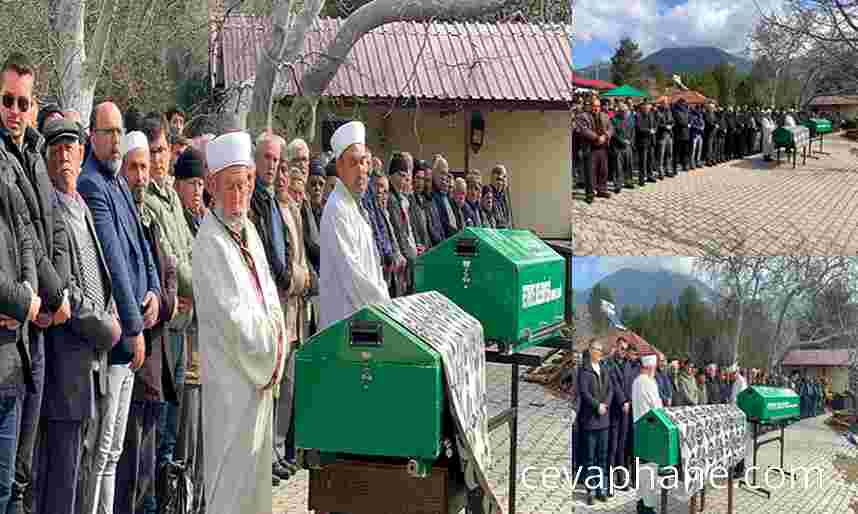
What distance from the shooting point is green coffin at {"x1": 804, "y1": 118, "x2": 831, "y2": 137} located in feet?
10.4

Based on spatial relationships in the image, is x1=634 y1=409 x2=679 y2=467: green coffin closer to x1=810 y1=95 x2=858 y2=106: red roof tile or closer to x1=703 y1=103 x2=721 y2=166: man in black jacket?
x1=703 y1=103 x2=721 y2=166: man in black jacket

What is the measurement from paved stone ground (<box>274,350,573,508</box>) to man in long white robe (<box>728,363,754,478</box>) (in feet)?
1.83

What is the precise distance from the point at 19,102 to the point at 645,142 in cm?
207

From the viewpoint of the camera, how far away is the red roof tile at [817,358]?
11.8ft

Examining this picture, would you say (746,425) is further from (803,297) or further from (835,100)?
(835,100)

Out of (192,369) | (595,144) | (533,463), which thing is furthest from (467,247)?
(595,144)

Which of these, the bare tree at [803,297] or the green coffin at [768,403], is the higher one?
the bare tree at [803,297]

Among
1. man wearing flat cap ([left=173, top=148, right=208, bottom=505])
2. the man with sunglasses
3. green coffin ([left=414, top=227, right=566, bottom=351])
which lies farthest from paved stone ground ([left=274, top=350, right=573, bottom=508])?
the man with sunglasses

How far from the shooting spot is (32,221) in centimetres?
352

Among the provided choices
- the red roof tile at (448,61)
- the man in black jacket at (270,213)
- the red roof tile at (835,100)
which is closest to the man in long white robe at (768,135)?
the red roof tile at (835,100)

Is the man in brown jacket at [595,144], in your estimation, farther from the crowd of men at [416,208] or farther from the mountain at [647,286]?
the crowd of men at [416,208]

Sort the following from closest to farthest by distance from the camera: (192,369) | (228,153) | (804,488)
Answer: (804,488)
(228,153)
(192,369)

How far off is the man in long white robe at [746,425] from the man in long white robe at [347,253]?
1588 mm

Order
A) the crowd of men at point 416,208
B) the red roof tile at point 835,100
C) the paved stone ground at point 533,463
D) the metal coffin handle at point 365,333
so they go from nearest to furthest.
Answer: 1. the red roof tile at point 835,100
2. the metal coffin handle at point 365,333
3. the paved stone ground at point 533,463
4. the crowd of men at point 416,208
